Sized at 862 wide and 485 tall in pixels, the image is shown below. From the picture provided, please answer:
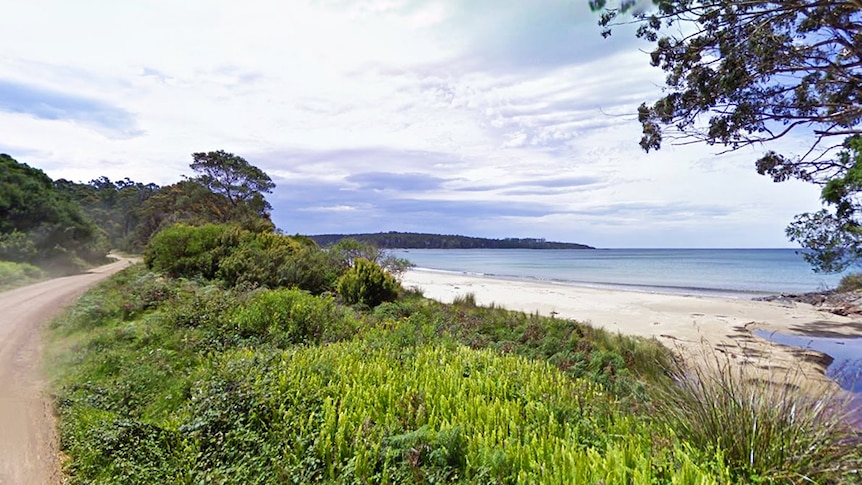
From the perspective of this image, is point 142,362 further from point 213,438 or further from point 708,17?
point 708,17

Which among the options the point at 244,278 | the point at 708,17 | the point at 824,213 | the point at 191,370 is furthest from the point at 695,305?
A: the point at 191,370

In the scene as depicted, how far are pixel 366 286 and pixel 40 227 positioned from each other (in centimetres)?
2037

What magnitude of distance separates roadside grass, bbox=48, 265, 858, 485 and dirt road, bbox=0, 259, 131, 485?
0.55ft

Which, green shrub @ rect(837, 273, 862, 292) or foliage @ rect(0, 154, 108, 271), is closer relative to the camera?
foliage @ rect(0, 154, 108, 271)

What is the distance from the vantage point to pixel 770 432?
11.4ft

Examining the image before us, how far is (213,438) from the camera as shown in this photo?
13.8 ft

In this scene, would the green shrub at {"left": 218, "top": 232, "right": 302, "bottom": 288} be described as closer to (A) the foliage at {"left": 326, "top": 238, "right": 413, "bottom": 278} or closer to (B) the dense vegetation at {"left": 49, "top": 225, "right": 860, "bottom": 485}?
(A) the foliage at {"left": 326, "top": 238, "right": 413, "bottom": 278}

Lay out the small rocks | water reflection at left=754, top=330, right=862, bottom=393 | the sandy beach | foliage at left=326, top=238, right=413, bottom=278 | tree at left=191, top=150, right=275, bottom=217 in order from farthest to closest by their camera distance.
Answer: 1. tree at left=191, top=150, right=275, bottom=217
2. foliage at left=326, top=238, right=413, bottom=278
3. the small rocks
4. the sandy beach
5. water reflection at left=754, top=330, right=862, bottom=393

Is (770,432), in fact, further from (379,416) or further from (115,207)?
(115,207)

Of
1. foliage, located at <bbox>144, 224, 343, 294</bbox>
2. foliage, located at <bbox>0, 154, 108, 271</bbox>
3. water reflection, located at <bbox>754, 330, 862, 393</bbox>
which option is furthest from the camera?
foliage, located at <bbox>0, 154, 108, 271</bbox>

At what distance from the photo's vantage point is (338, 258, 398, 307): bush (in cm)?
1360

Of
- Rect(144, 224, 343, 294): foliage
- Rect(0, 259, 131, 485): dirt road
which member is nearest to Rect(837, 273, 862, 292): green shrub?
Rect(144, 224, 343, 294): foliage

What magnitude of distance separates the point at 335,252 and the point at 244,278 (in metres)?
6.77

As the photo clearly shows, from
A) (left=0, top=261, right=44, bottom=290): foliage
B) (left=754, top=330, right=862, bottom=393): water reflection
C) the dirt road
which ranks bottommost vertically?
(left=754, top=330, right=862, bottom=393): water reflection
